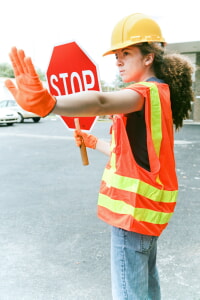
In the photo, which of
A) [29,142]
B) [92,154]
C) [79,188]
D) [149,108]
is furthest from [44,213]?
[29,142]

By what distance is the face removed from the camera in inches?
65.3

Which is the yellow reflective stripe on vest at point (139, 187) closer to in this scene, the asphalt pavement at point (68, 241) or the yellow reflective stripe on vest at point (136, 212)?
the yellow reflective stripe on vest at point (136, 212)

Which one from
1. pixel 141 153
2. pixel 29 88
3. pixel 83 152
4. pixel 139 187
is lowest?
pixel 83 152

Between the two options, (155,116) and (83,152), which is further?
(83,152)

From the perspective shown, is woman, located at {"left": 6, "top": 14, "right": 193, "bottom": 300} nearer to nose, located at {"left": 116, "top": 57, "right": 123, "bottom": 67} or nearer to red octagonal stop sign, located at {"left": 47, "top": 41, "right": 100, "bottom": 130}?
nose, located at {"left": 116, "top": 57, "right": 123, "bottom": 67}

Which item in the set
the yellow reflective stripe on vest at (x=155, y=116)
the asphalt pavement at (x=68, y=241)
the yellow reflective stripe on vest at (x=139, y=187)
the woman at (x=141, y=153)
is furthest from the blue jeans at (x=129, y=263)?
the asphalt pavement at (x=68, y=241)

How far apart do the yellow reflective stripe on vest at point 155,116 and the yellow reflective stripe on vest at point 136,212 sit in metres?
0.27

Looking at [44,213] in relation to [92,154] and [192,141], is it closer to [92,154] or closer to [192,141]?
[92,154]

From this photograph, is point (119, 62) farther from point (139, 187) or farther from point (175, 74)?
point (139, 187)

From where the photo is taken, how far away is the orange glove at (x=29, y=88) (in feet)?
4.04

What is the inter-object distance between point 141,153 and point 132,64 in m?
0.40

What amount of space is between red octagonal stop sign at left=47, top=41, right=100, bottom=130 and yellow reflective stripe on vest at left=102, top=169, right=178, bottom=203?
1.86ft

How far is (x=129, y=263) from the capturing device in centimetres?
168

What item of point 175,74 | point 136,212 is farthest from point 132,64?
point 136,212
